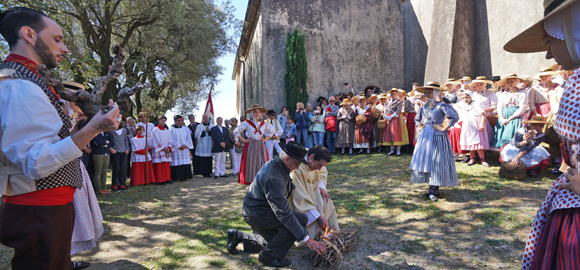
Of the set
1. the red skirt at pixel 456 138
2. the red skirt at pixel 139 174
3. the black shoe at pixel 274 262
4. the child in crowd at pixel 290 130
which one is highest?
the child in crowd at pixel 290 130

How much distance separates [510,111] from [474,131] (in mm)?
871

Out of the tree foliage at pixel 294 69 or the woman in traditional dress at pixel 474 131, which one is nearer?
the woman in traditional dress at pixel 474 131

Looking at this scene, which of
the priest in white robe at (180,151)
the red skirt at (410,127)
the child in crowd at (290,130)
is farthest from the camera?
the child in crowd at (290,130)

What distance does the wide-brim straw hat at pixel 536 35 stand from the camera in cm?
155

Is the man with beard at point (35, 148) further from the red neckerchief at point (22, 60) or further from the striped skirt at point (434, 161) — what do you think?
the striped skirt at point (434, 161)

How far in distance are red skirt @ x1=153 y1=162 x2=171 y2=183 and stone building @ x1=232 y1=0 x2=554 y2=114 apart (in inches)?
276

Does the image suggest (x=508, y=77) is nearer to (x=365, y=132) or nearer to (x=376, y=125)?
(x=376, y=125)

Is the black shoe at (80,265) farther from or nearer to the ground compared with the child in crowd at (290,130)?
nearer to the ground

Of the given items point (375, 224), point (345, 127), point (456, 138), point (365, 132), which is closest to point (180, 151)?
point (345, 127)

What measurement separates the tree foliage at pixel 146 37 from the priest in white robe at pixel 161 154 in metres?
2.21

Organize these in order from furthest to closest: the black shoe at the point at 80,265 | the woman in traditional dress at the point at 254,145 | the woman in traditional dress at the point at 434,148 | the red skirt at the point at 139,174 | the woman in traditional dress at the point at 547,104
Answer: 1. the red skirt at the point at 139,174
2. the woman in traditional dress at the point at 254,145
3. the woman in traditional dress at the point at 547,104
4. the woman in traditional dress at the point at 434,148
5. the black shoe at the point at 80,265

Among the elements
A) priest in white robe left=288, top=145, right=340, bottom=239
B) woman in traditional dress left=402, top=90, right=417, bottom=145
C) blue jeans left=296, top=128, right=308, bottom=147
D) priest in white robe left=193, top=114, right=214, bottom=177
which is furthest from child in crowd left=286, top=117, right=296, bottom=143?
priest in white robe left=288, top=145, right=340, bottom=239

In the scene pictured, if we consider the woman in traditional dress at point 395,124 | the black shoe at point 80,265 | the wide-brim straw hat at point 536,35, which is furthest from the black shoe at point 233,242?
the woman in traditional dress at point 395,124

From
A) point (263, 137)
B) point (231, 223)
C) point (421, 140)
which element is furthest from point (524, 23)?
point (231, 223)
